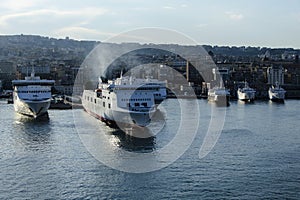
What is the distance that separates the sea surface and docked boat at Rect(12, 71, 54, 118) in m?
2.08

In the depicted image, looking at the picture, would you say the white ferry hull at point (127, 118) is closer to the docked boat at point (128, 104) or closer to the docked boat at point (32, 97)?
the docked boat at point (128, 104)

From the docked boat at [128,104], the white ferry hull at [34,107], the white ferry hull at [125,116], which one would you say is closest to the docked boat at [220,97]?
the docked boat at [128,104]

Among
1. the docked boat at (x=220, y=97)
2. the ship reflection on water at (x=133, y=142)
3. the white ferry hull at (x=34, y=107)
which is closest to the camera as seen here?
the ship reflection on water at (x=133, y=142)

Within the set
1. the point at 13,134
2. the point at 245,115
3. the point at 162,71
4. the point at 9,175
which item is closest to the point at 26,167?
the point at 9,175

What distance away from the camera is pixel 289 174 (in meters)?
5.98

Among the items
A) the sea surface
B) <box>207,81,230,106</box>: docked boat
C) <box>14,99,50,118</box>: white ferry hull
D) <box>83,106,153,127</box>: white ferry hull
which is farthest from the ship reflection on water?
<box>207,81,230,106</box>: docked boat

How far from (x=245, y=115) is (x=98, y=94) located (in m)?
4.17

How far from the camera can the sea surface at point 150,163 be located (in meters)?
5.39

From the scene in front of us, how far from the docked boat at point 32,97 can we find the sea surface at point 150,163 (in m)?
2.08

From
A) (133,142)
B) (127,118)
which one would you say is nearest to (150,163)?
(133,142)

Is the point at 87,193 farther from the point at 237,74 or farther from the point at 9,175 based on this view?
the point at 237,74

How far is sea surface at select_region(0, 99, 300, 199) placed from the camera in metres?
5.39

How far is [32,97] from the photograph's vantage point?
1334cm

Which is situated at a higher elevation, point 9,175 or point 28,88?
point 28,88
